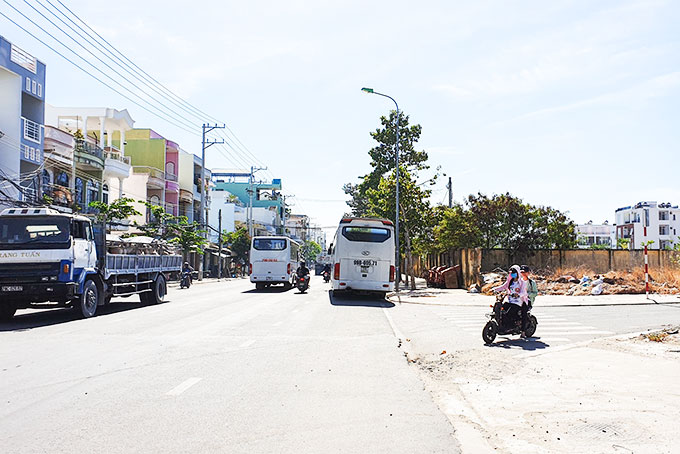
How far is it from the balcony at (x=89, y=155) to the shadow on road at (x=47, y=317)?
19.6 meters

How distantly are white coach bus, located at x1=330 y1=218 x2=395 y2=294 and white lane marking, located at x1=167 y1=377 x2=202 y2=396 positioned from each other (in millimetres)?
18010

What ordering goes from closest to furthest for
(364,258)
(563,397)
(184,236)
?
(563,397), (364,258), (184,236)

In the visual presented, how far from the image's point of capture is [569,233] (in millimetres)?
36688

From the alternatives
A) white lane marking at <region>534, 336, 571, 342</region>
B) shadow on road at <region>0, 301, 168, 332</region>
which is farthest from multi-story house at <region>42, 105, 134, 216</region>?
white lane marking at <region>534, 336, 571, 342</region>

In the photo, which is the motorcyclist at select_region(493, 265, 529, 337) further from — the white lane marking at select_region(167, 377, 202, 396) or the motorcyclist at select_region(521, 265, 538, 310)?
the white lane marking at select_region(167, 377, 202, 396)

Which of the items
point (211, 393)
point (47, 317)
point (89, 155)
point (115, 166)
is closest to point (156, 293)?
point (47, 317)

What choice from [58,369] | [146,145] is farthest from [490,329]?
[146,145]

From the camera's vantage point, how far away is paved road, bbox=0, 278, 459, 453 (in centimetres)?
533

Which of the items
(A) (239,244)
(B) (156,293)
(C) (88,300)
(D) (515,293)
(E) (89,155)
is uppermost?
(E) (89,155)

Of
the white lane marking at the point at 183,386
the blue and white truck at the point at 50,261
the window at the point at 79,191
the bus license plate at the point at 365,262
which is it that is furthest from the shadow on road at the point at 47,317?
the window at the point at 79,191

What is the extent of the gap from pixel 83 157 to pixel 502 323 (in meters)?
33.1

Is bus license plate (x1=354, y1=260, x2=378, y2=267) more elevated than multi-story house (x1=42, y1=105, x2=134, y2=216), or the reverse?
multi-story house (x1=42, y1=105, x2=134, y2=216)

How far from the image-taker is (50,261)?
51.7ft

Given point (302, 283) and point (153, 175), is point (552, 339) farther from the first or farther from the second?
point (153, 175)
